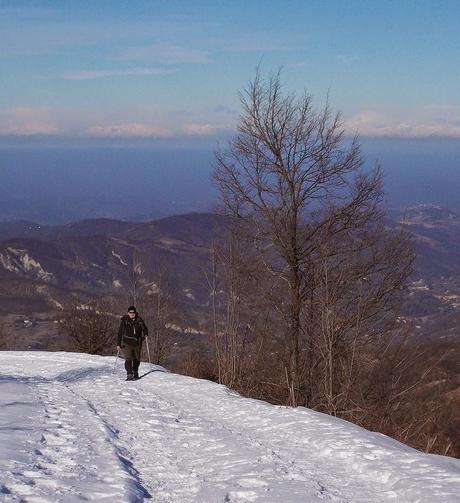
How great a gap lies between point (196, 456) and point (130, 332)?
10.3 metres

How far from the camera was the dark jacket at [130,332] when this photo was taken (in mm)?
18891

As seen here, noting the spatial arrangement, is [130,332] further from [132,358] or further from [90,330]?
[90,330]

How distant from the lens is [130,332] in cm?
1898

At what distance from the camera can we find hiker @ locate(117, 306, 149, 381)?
1878 centimetres

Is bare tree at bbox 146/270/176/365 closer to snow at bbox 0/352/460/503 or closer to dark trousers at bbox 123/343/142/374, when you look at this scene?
dark trousers at bbox 123/343/142/374

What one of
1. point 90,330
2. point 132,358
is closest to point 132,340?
point 132,358

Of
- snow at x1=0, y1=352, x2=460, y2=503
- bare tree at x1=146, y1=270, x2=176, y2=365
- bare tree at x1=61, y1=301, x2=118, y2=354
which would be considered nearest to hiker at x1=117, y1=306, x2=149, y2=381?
snow at x1=0, y1=352, x2=460, y2=503

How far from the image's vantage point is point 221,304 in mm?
30641

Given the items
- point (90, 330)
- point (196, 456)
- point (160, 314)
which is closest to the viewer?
point (196, 456)

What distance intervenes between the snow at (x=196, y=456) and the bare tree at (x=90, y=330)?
25.4m

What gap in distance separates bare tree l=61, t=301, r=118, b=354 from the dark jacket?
836 inches

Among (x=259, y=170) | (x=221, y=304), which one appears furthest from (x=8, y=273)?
(x=259, y=170)

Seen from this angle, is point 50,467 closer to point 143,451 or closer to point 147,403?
point 143,451

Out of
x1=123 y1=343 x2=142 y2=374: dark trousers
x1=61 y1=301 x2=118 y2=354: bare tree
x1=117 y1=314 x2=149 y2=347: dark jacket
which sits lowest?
x1=61 y1=301 x2=118 y2=354: bare tree
